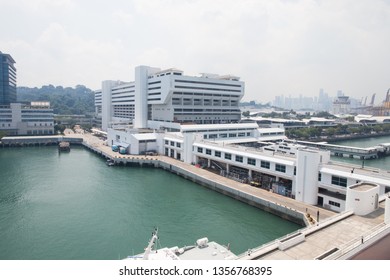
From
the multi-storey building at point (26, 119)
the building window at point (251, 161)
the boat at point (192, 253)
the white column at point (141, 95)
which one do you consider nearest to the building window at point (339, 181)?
the building window at point (251, 161)

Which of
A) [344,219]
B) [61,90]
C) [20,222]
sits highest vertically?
[61,90]

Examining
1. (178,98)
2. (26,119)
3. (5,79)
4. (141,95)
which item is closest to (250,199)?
(178,98)

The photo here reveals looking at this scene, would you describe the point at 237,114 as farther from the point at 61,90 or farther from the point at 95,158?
the point at 61,90

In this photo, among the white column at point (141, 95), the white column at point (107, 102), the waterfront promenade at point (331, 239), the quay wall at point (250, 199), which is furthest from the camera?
the white column at point (107, 102)

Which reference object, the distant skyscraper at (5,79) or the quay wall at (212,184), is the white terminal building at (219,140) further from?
the distant skyscraper at (5,79)

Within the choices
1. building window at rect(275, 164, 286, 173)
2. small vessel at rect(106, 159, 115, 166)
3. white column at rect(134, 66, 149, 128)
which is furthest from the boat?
white column at rect(134, 66, 149, 128)

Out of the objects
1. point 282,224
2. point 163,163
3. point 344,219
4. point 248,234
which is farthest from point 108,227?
point 163,163

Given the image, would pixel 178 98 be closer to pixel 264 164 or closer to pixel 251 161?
pixel 251 161
